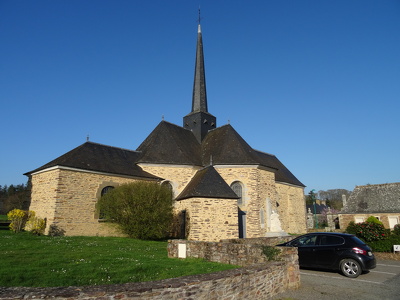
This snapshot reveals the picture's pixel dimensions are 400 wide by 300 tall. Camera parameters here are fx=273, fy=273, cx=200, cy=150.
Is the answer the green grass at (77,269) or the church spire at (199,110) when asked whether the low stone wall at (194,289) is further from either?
the church spire at (199,110)

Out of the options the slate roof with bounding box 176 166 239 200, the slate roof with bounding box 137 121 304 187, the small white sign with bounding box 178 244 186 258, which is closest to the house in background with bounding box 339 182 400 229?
the slate roof with bounding box 137 121 304 187

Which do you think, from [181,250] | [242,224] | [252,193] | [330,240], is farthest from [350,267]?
[252,193]

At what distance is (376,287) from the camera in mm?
6719

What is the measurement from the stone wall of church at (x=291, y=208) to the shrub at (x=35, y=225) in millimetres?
17868

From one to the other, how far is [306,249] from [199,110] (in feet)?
61.7

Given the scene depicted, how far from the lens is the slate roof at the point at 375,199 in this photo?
25.3 metres

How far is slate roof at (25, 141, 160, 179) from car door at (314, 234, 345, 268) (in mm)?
12087

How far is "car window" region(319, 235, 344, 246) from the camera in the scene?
8336 millimetres

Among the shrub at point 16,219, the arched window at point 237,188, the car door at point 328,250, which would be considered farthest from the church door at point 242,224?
the shrub at point 16,219

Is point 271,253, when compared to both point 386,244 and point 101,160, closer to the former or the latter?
point 386,244

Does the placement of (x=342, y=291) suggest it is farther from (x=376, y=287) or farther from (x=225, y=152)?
(x=225, y=152)

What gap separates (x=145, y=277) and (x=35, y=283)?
2.12 m

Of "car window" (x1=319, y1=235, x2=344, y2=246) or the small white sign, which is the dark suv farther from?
the small white sign

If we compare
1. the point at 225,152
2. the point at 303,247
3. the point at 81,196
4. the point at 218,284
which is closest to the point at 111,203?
the point at 81,196
